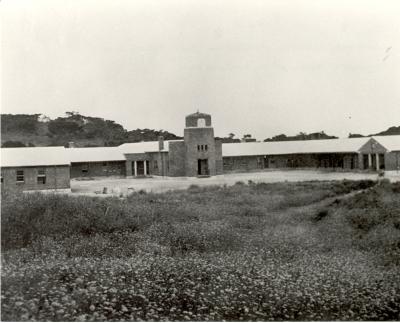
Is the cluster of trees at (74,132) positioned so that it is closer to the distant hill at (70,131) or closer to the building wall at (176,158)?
the distant hill at (70,131)

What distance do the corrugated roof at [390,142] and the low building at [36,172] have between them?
101 ft

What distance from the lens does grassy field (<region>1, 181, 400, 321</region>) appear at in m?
7.82

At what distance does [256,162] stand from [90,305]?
51.3 meters

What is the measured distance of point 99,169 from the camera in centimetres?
5206

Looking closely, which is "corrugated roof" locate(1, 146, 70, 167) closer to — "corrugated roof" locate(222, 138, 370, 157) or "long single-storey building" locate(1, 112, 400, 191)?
"long single-storey building" locate(1, 112, 400, 191)

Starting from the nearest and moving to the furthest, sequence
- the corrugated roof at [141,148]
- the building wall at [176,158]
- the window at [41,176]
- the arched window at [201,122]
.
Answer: the window at [41,176] → the arched window at [201,122] → the building wall at [176,158] → the corrugated roof at [141,148]

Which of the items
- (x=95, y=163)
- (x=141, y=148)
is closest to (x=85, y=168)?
(x=95, y=163)

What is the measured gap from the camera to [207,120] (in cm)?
5016

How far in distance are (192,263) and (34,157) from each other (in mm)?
28667

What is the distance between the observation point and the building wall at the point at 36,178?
34.6 meters

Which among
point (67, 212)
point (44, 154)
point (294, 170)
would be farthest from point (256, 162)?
point (67, 212)

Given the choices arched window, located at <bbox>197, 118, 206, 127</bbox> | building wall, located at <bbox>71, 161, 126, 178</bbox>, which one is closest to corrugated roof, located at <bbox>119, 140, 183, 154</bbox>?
building wall, located at <bbox>71, 161, 126, 178</bbox>

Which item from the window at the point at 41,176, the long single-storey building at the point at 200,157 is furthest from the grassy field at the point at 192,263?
the long single-storey building at the point at 200,157

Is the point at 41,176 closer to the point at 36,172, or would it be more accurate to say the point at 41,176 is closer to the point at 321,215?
the point at 36,172
